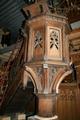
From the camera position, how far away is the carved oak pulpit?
2686 mm

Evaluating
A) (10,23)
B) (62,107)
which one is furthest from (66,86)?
(10,23)

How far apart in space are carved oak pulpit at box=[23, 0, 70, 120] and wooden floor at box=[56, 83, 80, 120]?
422 centimetres

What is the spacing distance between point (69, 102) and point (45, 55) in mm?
4749

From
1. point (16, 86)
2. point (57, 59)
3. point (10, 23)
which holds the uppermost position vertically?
point (10, 23)

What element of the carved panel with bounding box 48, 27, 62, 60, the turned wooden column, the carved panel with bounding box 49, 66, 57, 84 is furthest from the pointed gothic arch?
the carved panel with bounding box 48, 27, 62, 60

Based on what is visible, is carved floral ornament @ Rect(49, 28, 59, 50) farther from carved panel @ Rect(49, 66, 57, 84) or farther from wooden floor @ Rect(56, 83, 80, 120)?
wooden floor @ Rect(56, 83, 80, 120)

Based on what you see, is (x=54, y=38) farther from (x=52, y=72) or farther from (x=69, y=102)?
(x=69, y=102)

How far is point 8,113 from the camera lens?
4688 millimetres

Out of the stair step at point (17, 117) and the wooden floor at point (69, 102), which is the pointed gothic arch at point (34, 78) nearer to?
the stair step at point (17, 117)

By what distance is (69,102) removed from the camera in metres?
6.94

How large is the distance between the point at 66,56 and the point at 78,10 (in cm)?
253

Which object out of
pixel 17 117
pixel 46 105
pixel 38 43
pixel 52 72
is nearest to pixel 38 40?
pixel 38 43

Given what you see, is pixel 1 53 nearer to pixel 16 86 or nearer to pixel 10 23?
pixel 10 23

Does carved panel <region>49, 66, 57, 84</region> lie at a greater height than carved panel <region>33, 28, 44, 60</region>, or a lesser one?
lesser
